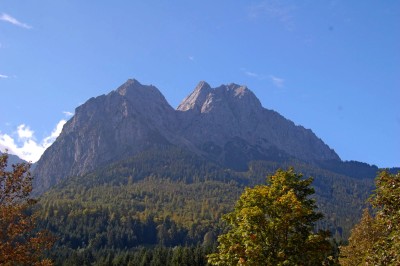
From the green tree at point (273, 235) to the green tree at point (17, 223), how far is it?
13.1 metres

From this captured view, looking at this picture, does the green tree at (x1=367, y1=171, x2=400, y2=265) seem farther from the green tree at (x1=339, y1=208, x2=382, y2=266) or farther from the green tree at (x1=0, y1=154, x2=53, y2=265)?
the green tree at (x1=339, y1=208, x2=382, y2=266)

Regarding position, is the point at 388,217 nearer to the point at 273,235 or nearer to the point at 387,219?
the point at 387,219

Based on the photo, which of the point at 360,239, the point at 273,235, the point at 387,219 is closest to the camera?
the point at 387,219

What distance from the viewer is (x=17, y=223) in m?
26.5

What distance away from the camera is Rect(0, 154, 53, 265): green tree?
25016mm

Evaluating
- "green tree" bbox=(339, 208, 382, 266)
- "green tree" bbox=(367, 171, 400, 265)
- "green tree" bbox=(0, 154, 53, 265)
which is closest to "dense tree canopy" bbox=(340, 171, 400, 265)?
"green tree" bbox=(367, 171, 400, 265)

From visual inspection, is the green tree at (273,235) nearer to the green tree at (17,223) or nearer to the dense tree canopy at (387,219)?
the dense tree canopy at (387,219)

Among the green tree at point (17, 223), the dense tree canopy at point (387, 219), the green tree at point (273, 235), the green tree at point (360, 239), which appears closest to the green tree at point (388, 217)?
the dense tree canopy at point (387, 219)

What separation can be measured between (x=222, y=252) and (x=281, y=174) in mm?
8003

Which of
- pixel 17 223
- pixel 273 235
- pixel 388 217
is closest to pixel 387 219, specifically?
pixel 388 217

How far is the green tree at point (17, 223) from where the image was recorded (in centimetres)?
2502

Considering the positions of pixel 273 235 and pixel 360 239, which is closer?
pixel 273 235

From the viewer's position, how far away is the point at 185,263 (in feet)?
468

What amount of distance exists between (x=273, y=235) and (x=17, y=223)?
17.4m
